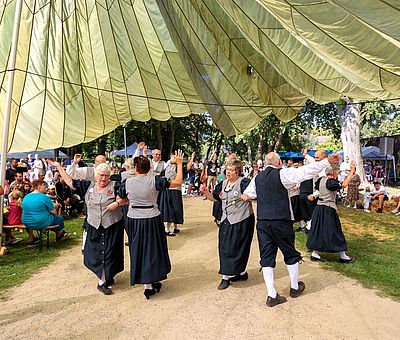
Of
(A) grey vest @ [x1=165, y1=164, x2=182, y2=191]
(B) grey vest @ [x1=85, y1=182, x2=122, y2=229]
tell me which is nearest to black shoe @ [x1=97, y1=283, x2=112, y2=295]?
(B) grey vest @ [x1=85, y1=182, x2=122, y2=229]

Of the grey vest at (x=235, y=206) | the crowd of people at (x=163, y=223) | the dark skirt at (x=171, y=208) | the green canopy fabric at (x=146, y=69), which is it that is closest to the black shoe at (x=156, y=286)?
the crowd of people at (x=163, y=223)

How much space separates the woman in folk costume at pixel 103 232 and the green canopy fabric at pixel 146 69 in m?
3.14

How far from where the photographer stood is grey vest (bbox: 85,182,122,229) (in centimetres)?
471

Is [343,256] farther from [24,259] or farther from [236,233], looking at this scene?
[24,259]

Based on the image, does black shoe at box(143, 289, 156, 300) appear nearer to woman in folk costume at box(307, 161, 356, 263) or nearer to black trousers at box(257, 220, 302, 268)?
black trousers at box(257, 220, 302, 268)

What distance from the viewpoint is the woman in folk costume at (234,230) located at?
4.86m

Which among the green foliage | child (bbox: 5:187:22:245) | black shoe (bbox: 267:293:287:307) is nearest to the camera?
black shoe (bbox: 267:293:287:307)

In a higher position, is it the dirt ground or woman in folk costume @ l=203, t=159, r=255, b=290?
woman in folk costume @ l=203, t=159, r=255, b=290

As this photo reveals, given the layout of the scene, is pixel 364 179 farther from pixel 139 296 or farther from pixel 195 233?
pixel 139 296

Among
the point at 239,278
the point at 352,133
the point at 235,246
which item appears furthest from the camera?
the point at 352,133

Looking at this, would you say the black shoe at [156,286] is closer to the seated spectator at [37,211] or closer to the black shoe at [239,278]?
the black shoe at [239,278]

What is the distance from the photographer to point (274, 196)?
438 cm

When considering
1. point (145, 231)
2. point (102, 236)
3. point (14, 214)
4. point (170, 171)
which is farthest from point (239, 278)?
point (14, 214)

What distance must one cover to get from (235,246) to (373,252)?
3.66 meters
